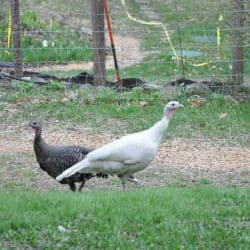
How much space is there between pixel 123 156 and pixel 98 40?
6.05 metres

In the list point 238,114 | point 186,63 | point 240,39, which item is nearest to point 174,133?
point 238,114

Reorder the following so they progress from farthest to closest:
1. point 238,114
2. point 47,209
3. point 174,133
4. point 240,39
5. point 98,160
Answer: point 240,39
point 238,114
point 174,133
point 98,160
point 47,209

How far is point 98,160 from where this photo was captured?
7.46 metres

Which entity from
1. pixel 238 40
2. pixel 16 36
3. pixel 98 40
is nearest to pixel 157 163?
pixel 238 40

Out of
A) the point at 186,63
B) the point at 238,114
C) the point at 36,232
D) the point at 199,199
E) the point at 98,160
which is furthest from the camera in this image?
the point at 186,63

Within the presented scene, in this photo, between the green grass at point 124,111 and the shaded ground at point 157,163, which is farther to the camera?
the green grass at point 124,111

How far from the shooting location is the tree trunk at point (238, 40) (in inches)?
493

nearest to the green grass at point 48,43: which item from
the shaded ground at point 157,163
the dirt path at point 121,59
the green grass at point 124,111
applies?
the dirt path at point 121,59

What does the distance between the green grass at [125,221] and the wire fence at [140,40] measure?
605cm

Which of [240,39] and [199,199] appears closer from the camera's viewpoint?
[199,199]

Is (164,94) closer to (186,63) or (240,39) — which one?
(240,39)

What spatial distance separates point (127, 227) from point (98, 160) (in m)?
1.58

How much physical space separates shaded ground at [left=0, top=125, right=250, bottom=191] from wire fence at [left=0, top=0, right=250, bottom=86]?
2.95 metres

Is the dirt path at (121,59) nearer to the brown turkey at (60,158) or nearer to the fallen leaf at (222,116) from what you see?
the fallen leaf at (222,116)
